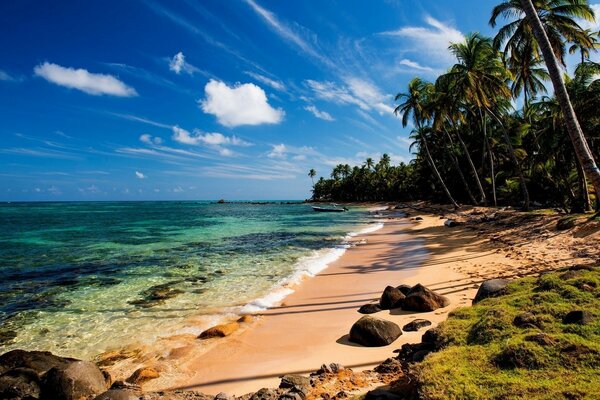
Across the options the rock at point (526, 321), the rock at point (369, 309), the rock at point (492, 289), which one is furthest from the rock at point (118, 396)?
the rock at point (492, 289)

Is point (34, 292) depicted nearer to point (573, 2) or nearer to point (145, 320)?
point (145, 320)

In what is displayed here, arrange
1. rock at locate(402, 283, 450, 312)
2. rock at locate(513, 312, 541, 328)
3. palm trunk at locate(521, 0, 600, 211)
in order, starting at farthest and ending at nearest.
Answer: palm trunk at locate(521, 0, 600, 211) → rock at locate(402, 283, 450, 312) → rock at locate(513, 312, 541, 328)

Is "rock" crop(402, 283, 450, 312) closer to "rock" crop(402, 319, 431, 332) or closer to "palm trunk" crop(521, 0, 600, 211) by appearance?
"rock" crop(402, 319, 431, 332)

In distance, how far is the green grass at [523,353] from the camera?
318 cm

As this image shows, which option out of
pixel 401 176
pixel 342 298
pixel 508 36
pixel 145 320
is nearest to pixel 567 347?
pixel 342 298

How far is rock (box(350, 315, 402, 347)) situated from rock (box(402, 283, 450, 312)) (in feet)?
5.30

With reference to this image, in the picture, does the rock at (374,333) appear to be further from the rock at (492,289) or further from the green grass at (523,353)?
the rock at (492,289)

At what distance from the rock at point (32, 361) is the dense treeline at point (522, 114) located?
14.3 metres

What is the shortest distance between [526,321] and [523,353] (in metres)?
0.97

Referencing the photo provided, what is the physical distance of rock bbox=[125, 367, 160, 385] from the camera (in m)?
5.77

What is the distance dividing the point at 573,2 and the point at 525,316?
24.4 metres

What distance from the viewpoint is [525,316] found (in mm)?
4555

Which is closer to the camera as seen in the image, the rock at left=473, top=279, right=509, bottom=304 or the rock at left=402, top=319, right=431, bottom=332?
the rock at left=473, top=279, right=509, bottom=304

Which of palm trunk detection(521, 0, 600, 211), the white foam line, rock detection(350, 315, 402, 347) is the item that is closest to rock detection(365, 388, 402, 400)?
rock detection(350, 315, 402, 347)
